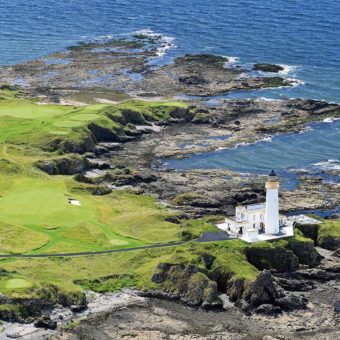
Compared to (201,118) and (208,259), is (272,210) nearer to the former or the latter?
(208,259)

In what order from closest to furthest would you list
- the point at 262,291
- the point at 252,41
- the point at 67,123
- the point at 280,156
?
1. the point at 262,291
2. the point at 280,156
3. the point at 67,123
4. the point at 252,41

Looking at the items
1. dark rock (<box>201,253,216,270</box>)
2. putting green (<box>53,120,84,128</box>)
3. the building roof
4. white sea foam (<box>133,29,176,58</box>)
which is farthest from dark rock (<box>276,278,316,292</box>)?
white sea foam (<box>133,29,176,58</box>)

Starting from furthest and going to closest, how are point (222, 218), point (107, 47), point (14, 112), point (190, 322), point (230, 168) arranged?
point (107, 47)
point (14, 112)
point (230, 168)
point (222, 218)
point (190, 322)

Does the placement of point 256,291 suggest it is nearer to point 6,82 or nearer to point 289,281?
point 289,281

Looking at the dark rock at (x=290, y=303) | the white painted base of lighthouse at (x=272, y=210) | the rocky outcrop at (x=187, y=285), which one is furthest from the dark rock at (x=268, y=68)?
the dark rock at (x=290, y=303)

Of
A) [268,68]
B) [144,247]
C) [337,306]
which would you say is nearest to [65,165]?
[144,247]

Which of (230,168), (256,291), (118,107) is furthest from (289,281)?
(118,107)
